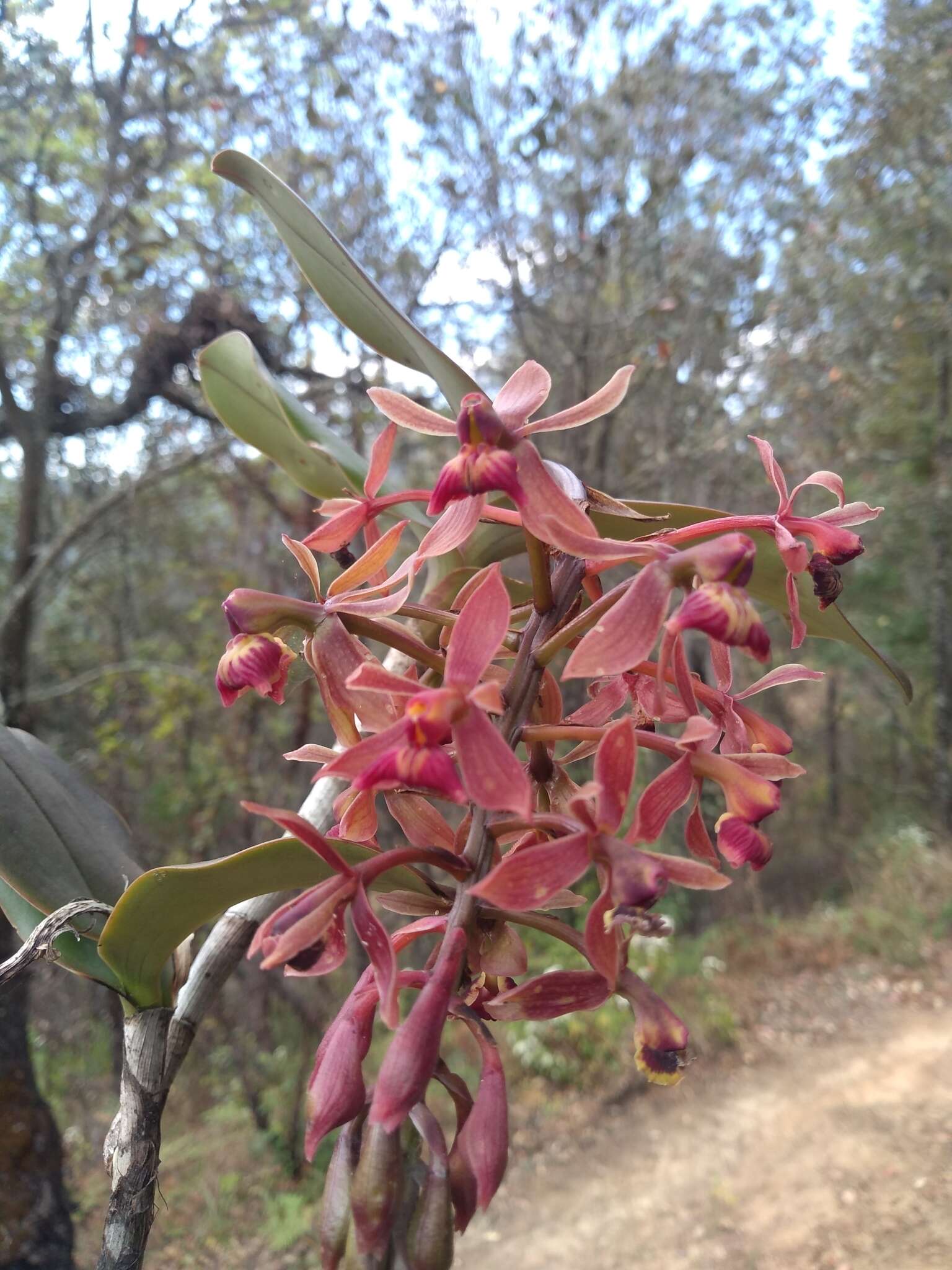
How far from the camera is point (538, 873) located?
417 mm

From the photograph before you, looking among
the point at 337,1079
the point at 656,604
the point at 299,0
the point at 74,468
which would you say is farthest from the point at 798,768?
the point at 299,0

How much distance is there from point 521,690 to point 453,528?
0.12 meters

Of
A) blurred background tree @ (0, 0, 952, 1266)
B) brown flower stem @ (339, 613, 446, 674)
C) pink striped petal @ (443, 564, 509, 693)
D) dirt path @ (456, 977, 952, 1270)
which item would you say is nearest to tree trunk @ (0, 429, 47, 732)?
blurred background tree @ (0, 0, 952, 1266)

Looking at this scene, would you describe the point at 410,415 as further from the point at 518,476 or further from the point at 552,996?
the point at 552,996

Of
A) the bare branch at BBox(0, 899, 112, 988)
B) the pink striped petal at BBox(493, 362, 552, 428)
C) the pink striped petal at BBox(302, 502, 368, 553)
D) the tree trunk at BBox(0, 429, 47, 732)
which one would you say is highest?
the tree trunk at BBox(0, 429, 47, 732)

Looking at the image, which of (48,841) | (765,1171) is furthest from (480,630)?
(765,1171)

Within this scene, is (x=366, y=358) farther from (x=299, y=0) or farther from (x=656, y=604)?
(x=656, y=604)

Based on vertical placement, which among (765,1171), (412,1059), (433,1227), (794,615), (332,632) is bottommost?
(765,1171)

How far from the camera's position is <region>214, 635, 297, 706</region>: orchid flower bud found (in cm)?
51

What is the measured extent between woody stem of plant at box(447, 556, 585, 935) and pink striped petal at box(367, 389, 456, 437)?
0.14 meters

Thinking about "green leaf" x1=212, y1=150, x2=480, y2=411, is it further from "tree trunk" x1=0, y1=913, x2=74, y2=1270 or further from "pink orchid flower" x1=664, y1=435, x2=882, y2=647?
"tree trunk" x1=0, y1=913, x2=74, y2=1270

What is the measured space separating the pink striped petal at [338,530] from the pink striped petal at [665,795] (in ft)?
1.03

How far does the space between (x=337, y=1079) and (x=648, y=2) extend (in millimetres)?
5231

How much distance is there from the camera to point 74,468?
377 centimetres
